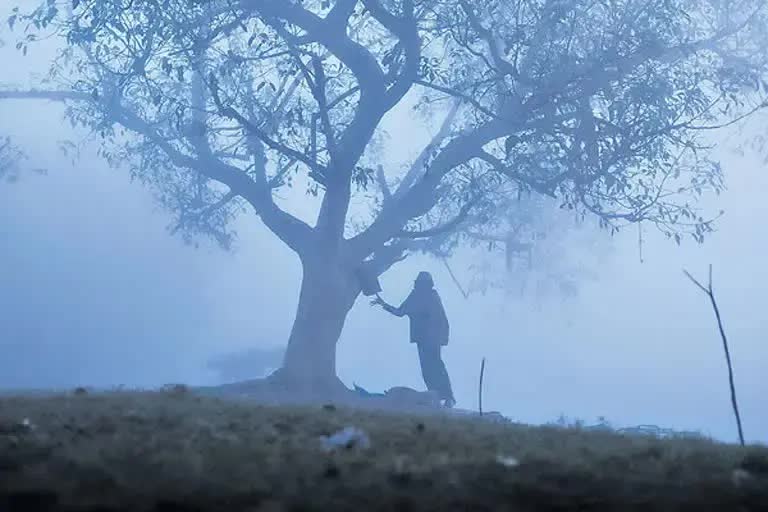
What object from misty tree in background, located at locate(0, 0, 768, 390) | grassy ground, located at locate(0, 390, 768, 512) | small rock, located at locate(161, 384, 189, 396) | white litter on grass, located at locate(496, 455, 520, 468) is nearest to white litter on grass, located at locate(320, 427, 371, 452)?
grassy ground, located at locate(0, 390, 768, 512)

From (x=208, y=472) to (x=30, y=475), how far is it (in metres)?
A: 0.58

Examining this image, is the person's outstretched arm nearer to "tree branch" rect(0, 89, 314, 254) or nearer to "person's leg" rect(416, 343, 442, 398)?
"person's leg" rect(416, 343, 442, 398)

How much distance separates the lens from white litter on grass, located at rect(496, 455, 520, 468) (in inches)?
146

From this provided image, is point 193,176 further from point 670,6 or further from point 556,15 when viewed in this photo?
point 670,6

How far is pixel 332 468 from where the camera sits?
352 centimetres

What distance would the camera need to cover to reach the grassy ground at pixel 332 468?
→ 3098 mm

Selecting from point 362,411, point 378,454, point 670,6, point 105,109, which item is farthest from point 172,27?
point 378,454

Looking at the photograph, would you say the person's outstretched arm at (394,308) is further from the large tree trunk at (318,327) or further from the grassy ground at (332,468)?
the grassy ground at (332,468)

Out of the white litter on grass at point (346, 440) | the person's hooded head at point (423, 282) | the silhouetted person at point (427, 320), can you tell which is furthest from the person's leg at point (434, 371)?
the white litter on grass at point (346, 440)

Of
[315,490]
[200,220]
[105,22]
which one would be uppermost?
[105,22]

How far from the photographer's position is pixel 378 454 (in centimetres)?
396

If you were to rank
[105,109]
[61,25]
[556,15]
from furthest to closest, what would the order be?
[105,109] < [61,25] < [556,15]

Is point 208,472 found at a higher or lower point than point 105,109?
lower

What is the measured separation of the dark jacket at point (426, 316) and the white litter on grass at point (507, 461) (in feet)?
42.7
